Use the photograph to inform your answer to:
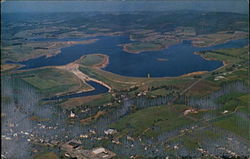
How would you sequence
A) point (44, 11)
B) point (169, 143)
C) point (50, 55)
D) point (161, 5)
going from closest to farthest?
point (169, 143) → point (50, 55) → point (161, 5) → point (44, 11)

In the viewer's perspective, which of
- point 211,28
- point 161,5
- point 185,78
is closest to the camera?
point 185,78

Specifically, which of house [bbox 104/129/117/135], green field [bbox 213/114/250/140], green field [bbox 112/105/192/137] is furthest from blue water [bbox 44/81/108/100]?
green field [bbox 213/114/250/140]

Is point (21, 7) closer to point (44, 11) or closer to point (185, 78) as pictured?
point (44, 11)

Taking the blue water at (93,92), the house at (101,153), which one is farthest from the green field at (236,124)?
the blue water at (93,92)

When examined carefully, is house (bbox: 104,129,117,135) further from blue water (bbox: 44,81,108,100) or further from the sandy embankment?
the sandy embankment

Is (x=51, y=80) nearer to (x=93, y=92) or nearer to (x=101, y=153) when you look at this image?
(x=93, y=92)

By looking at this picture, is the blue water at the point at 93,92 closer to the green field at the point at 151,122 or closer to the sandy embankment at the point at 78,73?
the sandy embankment at the point at 78,73

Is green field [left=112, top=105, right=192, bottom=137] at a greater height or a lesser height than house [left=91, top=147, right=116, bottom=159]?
greater

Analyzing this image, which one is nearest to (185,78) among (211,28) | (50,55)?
(50,55)
